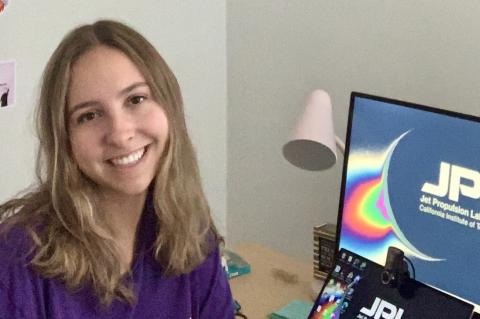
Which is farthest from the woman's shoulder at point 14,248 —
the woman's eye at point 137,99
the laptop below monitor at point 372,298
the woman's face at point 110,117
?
the laptop below monitor at point 372,298

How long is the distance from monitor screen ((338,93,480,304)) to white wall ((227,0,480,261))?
294 millimetres

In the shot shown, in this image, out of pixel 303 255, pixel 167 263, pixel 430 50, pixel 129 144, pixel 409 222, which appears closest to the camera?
pixel 129 144

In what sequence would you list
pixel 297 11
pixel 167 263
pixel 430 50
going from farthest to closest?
pixel 297 11, pixel 430 50, pixel 167 263

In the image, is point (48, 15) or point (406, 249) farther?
point (48, 15)

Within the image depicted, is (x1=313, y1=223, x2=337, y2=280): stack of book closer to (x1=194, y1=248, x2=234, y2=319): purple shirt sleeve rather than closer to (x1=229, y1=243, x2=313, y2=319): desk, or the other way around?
(x1=229, y1=243, x2=313, y2=319): desk

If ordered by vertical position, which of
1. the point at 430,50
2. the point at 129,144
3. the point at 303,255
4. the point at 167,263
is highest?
the point at 430,50

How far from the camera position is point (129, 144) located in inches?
48.4

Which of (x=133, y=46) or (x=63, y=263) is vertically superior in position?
(x=133, y=46)

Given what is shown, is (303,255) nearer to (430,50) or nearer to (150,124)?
(430,50)

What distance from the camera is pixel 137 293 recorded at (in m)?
1.37

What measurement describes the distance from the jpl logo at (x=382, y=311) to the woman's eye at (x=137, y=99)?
581 millimetres

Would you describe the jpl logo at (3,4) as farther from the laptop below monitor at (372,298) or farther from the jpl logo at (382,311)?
the jpl logo at (382,311)

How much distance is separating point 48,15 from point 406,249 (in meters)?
1.03

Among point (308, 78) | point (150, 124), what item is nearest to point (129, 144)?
point (150, 124)
